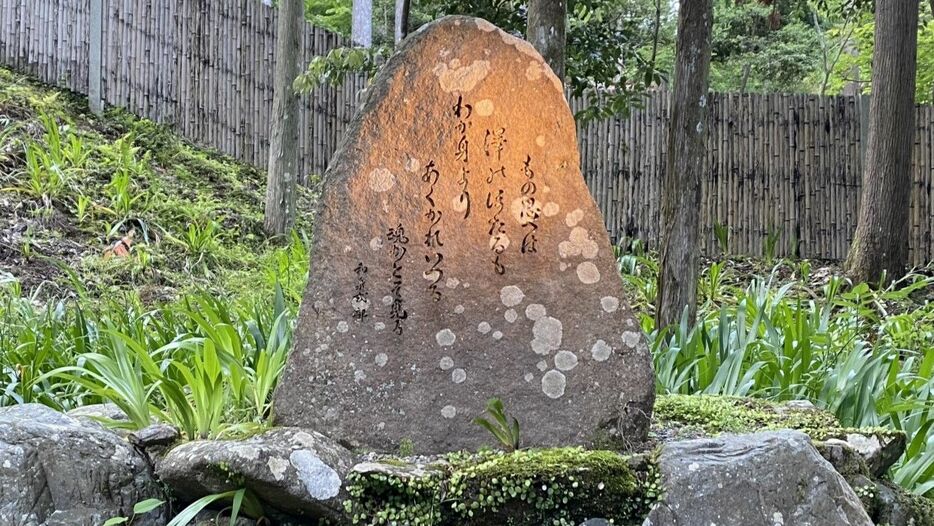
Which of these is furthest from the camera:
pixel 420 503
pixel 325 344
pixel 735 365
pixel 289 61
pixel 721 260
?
pixel 721 260

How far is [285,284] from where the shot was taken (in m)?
5.36

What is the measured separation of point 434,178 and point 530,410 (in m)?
0.73

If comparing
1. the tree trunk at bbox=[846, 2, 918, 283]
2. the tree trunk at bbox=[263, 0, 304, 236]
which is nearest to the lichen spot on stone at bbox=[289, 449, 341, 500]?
the tree trunk at bbox=[263, 0, 304, 236]

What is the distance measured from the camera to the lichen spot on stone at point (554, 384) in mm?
2705

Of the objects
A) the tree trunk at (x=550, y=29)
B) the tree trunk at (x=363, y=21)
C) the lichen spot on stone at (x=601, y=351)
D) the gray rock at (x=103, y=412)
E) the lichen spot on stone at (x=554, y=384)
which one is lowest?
the gray rock at (x=103, y=412)

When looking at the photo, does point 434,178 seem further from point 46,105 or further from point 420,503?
point 46,105

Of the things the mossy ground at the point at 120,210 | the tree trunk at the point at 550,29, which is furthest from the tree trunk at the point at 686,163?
the mossy ground at the point at 120,210

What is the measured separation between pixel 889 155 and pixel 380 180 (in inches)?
233

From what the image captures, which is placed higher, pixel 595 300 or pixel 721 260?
pixel 595 300

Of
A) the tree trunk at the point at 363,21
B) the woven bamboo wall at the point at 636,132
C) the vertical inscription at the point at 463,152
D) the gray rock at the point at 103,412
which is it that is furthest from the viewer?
the tree trunk at the point at 363,21

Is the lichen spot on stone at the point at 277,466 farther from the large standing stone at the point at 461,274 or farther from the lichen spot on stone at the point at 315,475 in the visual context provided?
the large standing stone at the point at 461,274

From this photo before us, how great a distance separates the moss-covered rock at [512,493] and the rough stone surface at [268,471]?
0.22 ft

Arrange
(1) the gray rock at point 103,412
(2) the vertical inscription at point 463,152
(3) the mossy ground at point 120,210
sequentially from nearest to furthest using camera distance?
(2) the vertical inscription at point 463,152, (1) the gray rock at point 103,412, (3) the mossy ground at point 120,210

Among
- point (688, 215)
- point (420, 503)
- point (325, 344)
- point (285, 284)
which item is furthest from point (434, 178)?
point (285, 284)
